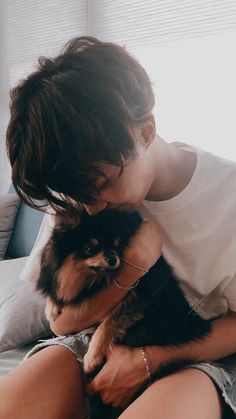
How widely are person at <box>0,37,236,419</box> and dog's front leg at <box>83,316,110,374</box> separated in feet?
0.07

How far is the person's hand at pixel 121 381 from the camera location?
2.91 feet

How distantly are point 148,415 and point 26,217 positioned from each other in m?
1.50

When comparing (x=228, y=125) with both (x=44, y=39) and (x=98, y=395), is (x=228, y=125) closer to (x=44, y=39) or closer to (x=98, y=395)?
(x=98, y=395)

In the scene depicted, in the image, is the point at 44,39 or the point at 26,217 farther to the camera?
the point at 44,39

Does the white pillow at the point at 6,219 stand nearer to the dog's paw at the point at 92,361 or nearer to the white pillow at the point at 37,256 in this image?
the white pillow at the point at 37,256

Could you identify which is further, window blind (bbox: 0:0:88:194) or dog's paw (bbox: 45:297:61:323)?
window blind (bbox: 0:0:88:194)

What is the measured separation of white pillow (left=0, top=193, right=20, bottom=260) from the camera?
84.1 inches

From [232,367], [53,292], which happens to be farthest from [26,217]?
[232,367]

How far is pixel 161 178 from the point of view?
0.99 m

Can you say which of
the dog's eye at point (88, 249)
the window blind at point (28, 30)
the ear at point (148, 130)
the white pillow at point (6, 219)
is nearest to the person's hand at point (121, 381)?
the dog's eye at point (88, 249)

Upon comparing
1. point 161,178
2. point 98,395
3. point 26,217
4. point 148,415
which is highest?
point 161,178

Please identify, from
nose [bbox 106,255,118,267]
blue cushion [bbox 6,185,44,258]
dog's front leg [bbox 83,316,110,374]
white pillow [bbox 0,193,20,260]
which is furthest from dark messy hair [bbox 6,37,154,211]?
white pillow [bbox 0,193,20,260]

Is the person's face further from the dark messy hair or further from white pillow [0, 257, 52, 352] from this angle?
white pillow [0, 257, 52, 352]

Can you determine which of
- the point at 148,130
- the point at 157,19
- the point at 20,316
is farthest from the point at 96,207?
the point at 157,19
